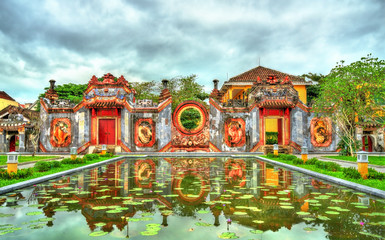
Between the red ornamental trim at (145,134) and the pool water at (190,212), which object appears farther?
the red ornamental trim at (145,134)

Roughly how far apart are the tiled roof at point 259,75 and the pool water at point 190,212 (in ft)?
81.2

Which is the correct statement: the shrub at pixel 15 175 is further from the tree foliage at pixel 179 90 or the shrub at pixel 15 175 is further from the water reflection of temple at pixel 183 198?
the tree foliage at pixel 179 90

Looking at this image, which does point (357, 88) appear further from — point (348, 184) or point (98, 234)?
point (98, 234)

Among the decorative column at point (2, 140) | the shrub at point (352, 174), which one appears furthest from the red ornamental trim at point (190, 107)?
the decorative column at point (2, 140)

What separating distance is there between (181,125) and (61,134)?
966 centimetres

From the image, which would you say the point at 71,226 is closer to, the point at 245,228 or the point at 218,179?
the point at 245,228

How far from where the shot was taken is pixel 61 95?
3750 cm

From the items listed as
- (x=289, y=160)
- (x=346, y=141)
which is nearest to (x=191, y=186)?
(x=289, y=160)

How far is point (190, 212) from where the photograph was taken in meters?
4.57

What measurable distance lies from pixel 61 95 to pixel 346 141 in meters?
35.3

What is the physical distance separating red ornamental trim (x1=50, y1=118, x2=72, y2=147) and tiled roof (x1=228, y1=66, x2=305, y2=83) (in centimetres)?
1807

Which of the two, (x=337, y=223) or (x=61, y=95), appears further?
(x=61, y=95)

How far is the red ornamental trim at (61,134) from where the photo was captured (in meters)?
21.3

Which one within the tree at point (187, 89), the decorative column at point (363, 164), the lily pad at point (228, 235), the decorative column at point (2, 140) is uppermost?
the tree at point (187, 89)
